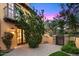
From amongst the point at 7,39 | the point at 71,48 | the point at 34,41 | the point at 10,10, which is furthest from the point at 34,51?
the point at 10,10

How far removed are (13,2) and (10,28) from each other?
1.51 feet

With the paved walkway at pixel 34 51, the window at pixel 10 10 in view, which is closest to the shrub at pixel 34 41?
the paved walkway at pixel 34 51

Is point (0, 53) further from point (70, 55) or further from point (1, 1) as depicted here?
point (70, 55)

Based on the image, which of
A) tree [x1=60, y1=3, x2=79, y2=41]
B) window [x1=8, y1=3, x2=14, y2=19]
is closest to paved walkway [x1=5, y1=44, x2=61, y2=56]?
tree [x1=60, y1=3, x2=79, y2=41]

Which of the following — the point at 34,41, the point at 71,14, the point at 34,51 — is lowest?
the point at 34,51

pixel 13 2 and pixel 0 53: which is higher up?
pixel 13 2

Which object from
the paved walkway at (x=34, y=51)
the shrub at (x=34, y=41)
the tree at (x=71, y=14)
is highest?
the tree at (x=71, y=14)

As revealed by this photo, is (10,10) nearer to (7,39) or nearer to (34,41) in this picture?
(7,39)

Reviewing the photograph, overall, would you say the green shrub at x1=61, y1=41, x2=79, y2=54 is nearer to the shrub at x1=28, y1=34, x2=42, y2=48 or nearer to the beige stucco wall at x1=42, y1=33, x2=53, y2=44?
the beige stucco wall at x1=42, y1=33, x2=53, y2=44

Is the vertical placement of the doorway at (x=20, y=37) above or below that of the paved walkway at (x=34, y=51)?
above

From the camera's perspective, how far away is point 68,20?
4176 mm

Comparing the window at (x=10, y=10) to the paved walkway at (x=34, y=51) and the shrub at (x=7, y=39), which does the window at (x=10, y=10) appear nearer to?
the shrub at (x=7, y=39)

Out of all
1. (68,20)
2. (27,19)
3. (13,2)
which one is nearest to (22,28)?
(27,19)

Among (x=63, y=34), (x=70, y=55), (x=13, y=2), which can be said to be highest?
(x=13, y=2)
